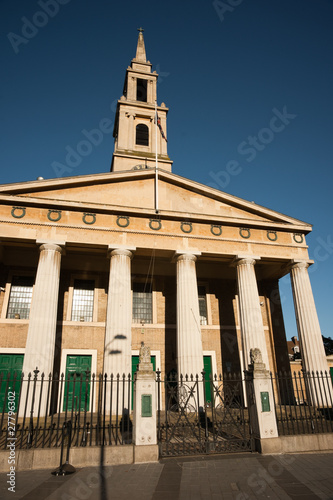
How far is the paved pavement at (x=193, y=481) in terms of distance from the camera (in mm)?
6211

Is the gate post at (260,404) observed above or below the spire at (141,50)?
below

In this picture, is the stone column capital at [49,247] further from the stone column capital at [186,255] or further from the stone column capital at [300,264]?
the stone column capital at [300,264]

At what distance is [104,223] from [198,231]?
501cm

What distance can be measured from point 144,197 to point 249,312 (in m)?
8.27

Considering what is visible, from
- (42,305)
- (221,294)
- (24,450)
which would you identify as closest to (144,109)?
(221,294)

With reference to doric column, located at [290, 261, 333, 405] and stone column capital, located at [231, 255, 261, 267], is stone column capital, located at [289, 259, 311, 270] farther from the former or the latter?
stone column capital, located at [231, 255, 261, 267]

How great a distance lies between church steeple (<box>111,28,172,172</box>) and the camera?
2434 centimetres

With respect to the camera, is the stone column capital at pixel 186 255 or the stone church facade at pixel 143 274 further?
the stone column capital at pixel 186 255

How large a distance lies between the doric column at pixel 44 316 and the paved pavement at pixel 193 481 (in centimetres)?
617

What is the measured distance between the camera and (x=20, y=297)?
18422mm

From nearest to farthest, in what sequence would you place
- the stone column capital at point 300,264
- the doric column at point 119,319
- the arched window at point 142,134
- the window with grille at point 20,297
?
the doric column at point 119,319
the window with grille at point 20,297
the stone column capital at point 300,264
the arched window at point 142,134

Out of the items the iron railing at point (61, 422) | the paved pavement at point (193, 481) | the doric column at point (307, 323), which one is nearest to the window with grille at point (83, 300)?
the iron railing at point (61, 422)

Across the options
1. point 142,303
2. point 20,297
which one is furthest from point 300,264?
point 20,297

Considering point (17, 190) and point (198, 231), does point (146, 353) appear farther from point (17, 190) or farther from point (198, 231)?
point (17, 190)
